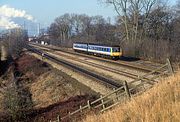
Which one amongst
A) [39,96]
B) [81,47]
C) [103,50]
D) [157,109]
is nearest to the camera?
[157,109]

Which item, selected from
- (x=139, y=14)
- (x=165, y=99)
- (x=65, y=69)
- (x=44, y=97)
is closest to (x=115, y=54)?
(x=65, y=69)

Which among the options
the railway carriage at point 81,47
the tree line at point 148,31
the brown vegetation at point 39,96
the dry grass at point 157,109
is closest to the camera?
the dry grass at point 157,109

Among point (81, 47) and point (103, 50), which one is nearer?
point (103, 50)

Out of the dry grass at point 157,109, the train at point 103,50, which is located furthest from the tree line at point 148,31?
the dry grass at point 157,109

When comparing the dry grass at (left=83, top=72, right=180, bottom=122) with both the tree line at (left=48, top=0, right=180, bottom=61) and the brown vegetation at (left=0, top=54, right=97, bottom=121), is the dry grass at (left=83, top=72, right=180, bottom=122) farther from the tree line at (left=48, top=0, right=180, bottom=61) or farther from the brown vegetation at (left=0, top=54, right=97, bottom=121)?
the tree line at (left=48, top=0, right=180, bottom=61)

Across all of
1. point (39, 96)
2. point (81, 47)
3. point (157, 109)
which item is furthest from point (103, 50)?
point (157, 109)

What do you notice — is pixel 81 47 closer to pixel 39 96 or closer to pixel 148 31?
pixel 148 31

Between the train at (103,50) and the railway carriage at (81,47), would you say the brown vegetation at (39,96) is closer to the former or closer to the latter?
the train at (103,50)

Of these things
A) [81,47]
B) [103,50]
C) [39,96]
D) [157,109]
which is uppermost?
[157,109]

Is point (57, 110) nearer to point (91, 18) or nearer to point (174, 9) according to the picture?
point (174, 9)

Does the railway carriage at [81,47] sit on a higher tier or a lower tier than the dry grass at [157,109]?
lower

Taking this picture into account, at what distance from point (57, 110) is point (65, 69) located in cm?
2212

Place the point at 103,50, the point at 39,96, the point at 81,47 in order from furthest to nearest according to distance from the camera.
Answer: the point at 81,47
the point at 103,50
the point at 39,96

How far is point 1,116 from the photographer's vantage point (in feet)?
78.0
